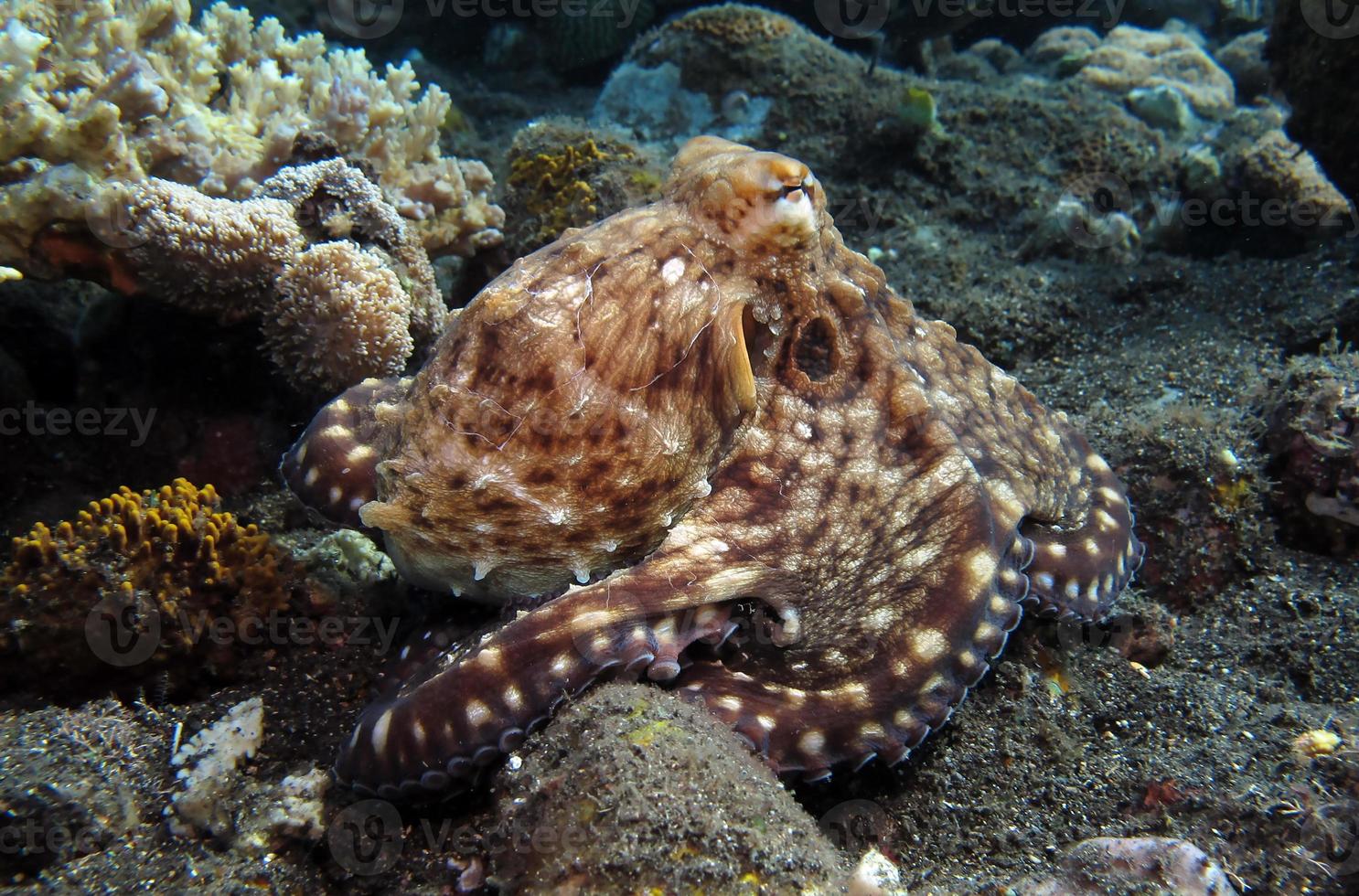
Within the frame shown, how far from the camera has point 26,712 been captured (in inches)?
131

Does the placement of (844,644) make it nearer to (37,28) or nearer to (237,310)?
(237,310)

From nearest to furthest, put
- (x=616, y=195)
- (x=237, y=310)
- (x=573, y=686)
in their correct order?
(x=573, y=686) → (x=237, y=310) → (x=616, y=195)

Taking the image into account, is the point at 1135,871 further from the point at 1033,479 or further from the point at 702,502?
the point at 702,502

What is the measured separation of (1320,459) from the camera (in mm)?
4441

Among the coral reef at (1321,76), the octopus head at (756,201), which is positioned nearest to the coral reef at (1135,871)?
the octopus head at (756,201)

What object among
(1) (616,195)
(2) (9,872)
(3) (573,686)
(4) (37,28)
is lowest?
(2) (9,872)

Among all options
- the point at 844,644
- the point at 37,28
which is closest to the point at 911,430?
the point at 844,644

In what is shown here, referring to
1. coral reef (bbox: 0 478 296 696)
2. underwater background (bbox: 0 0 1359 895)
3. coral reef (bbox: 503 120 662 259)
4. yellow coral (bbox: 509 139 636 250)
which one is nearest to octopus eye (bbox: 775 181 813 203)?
underwater background (bbox: 0 0 1359 895)

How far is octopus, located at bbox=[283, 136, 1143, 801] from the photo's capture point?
8.82ft

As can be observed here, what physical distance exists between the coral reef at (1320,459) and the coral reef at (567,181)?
15.0 ft

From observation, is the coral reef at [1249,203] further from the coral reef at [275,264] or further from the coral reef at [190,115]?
the coral reef at [275,264]

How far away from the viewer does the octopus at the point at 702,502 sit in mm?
2688

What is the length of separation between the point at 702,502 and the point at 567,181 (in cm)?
430

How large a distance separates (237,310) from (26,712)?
2341mm
